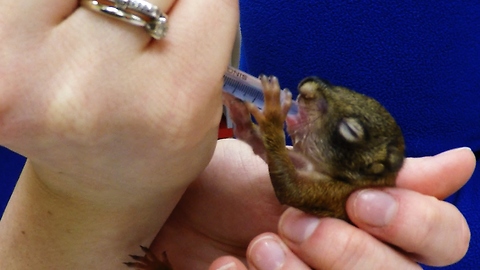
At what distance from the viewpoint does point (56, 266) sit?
0.98 metres

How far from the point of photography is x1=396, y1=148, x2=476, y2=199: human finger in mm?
879

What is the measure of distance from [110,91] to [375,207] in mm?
479

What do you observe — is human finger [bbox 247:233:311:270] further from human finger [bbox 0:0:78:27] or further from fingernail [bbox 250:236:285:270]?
human finger [bbox 0:0:78:27]

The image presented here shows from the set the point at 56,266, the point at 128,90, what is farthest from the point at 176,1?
the point at 56,266

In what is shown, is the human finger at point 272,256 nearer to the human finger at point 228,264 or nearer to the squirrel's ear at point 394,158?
the human finger at point 228,264

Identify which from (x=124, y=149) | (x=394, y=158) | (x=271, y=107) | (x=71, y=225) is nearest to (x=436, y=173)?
(x=394, y=158)

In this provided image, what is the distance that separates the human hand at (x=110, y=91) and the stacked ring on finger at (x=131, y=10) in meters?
0.01

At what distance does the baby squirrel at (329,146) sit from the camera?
84 centimetres

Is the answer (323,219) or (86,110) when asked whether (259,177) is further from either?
(86,110)

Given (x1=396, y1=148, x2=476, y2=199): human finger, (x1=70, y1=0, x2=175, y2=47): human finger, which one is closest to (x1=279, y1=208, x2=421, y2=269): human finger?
(x1=396, y1=148, x2=476, y2=199): human finger

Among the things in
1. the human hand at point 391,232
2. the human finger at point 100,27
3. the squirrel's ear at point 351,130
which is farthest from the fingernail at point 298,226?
the human finger at point 100,27

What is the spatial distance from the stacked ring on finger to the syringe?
0.22m

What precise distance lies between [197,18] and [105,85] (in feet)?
0.50

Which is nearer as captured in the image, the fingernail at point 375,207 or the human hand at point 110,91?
the human hand at point 110,91
